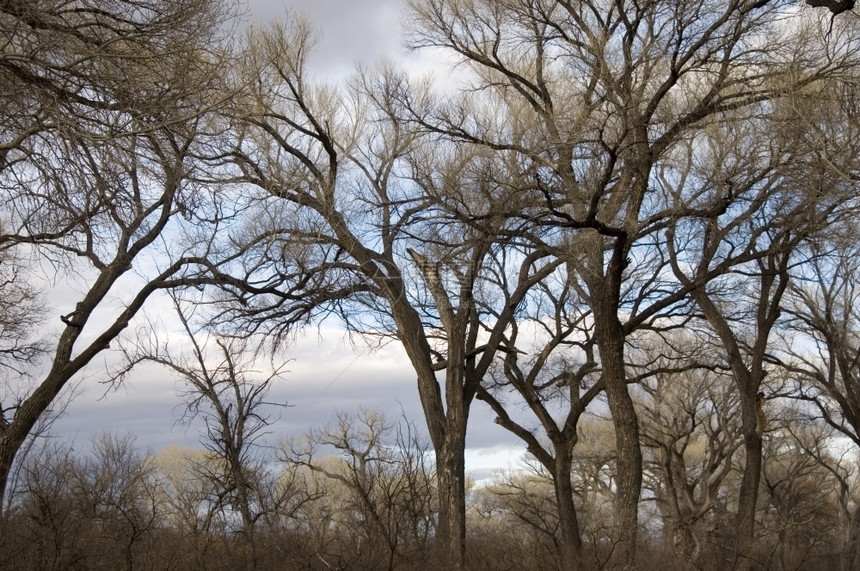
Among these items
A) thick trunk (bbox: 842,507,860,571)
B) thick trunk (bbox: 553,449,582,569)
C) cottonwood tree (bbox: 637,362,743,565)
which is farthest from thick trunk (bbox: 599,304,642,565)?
cottonwood tree (bbox: 637,362,743,565)

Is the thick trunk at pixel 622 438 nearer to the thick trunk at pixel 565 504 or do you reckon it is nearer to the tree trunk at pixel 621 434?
the tree trunk at pixel 621 434

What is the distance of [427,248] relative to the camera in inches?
582

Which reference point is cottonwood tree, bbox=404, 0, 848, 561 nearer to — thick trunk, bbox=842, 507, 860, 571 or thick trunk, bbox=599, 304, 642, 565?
thick trunk, bbox=599, 304, 642, 565

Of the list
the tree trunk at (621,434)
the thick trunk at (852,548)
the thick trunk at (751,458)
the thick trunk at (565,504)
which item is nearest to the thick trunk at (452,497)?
the thick trunk at (565,504)

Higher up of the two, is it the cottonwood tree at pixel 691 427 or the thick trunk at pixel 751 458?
the cottonwood tree at pixel 691 427

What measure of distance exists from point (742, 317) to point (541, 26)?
29.0 feet

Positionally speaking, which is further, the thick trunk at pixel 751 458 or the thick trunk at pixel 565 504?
the thick trunk at pixel 751 458

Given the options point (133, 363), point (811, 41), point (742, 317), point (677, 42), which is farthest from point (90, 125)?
point (742, 317)

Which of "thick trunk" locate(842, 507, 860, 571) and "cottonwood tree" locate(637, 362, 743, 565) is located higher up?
"cottonwood tree" locate(637, 362, 743, 565)

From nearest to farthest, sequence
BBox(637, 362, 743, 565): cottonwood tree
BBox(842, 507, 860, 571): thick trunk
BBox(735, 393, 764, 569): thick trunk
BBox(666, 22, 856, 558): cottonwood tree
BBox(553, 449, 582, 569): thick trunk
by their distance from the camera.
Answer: BBox(666, 22, 856, 558): cottonwood tree < BBox(553, 449, 582, 569): thick trunk < BBox(735, 393, 764, 569): thick trunk < BBox(842, 507, 860, 571): thick trunk < BBox(637, 362, 743, 565): cottonwood tree

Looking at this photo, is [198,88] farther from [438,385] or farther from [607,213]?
[438,385]

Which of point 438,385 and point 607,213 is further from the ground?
point 607,213

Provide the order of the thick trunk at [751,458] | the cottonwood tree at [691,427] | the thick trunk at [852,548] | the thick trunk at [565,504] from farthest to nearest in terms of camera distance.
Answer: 1. the cottonwood tree at [691,427]
2. the thick trunk at [852,548]
3. the thick trunk at [751,458]
4. the thick trunk at [565,504]

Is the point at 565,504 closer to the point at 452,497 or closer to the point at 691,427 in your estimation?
the point at 452,497
